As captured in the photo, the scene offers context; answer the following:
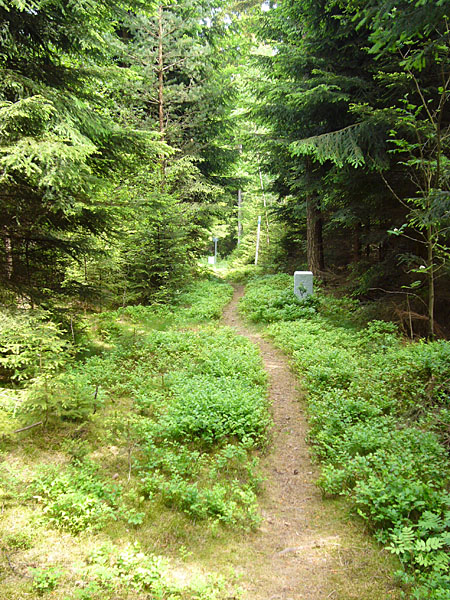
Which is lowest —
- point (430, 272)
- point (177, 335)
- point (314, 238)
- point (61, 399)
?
point (61, 399)

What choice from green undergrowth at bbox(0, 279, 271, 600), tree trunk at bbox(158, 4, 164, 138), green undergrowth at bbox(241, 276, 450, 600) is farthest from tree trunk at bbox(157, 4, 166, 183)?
green undergrowth at bbox(0, 279, 271, 600)

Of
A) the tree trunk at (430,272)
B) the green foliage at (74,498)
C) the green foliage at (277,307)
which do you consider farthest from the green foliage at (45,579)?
the green foliage at (277,307)

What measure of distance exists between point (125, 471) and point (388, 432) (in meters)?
3.45

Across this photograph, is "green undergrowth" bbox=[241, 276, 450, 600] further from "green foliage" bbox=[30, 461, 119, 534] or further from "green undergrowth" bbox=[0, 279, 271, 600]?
"green foliage" bbox=[30, 461, 119, 534]

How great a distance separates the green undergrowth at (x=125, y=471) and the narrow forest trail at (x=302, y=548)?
25 centimetres

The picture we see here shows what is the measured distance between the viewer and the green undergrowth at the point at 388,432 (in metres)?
3.23

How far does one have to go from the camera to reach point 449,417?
486cm

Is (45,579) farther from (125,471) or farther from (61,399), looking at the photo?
(61,399)

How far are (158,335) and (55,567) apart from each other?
243 inches

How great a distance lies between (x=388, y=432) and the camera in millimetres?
4926

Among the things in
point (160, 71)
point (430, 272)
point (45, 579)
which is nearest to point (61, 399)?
point (45, 579)

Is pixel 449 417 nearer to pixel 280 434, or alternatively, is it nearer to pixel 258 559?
pixel 280 434

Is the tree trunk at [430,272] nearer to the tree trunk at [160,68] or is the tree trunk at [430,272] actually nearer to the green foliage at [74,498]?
the green foliage at [74,498]

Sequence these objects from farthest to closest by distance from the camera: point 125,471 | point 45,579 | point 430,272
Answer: point 430,272 < point 125,471 < point 45,579
